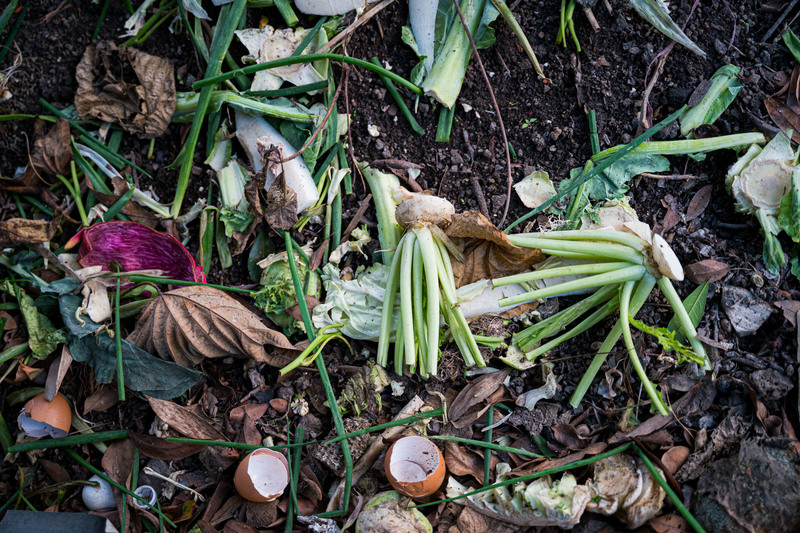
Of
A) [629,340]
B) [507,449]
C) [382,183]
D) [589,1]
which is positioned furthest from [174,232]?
[589,1]

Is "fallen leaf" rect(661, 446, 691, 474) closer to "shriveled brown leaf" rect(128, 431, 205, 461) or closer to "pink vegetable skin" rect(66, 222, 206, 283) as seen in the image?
"shriveled brown leaf" rect(128, 431, 205, 461)

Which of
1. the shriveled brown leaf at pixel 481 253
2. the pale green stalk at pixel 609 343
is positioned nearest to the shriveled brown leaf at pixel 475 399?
the pale green stalk at pixel 609 343

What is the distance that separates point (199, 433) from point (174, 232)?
0.81 metres

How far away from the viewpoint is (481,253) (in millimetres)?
2039

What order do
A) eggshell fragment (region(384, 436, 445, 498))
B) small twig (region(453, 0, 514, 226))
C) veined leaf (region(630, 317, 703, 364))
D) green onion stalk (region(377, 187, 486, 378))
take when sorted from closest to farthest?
veined leaf (region(630, 317, 703, 364)) < eggshell fragment (region(384, 436, 445, 498)) < green onion stalk (region(377, 187, 486, 378)) < small twig (region(453, 0, 514, 226))

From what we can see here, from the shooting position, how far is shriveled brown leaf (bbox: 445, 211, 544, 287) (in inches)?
75.7

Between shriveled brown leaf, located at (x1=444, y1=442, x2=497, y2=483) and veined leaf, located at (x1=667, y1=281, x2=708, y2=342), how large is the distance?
812 millimetres

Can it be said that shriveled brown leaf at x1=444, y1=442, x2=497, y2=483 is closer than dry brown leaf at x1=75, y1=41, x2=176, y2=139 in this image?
Yes

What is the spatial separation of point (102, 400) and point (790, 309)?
2.58 metres

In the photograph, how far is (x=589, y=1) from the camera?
7.07 feet

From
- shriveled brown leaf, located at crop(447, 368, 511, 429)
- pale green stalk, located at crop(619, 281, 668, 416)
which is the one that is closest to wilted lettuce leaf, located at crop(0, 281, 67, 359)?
shriveled brown leaf, located at crop(447, 368, 511, 429)

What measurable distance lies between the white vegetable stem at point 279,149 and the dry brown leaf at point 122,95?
313mm

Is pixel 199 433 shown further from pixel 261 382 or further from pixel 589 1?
pixel 589 1

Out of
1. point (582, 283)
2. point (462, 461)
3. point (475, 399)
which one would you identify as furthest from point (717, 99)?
point (462, 461)
